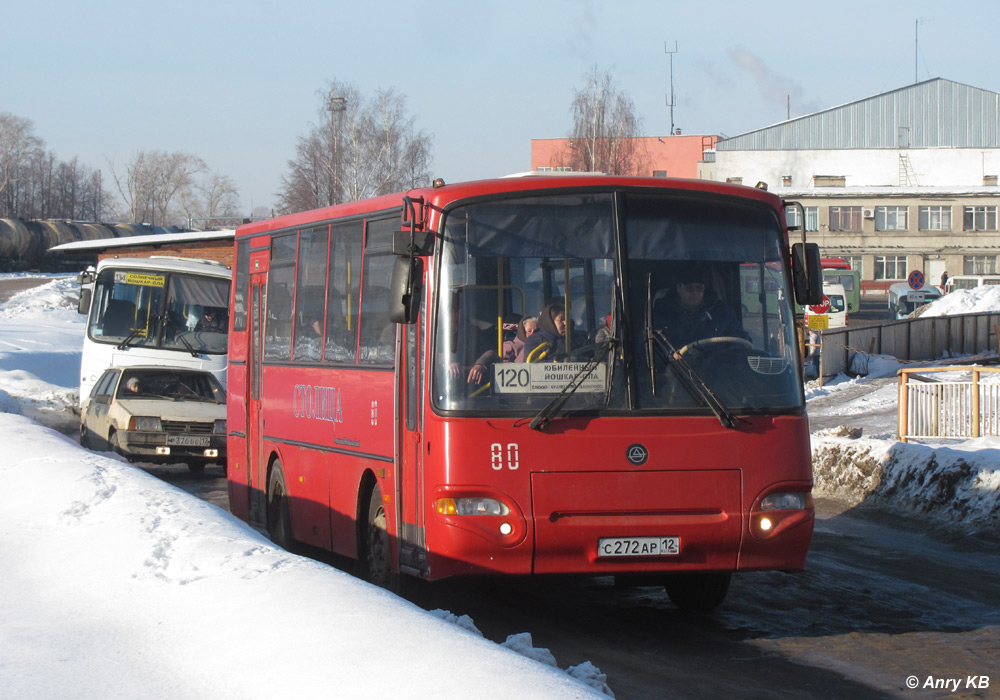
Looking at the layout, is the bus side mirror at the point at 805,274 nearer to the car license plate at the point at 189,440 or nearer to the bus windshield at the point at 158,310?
the car license plate at the point at 189,440

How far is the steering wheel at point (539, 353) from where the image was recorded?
7613mm

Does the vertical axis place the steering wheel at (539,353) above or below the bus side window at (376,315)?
below

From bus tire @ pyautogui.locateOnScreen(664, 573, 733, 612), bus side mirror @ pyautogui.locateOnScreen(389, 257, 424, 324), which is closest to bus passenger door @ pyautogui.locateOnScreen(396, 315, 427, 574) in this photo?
bus side mirror @ pyautogui.locateOnScreen(389, 257, 424, 324)

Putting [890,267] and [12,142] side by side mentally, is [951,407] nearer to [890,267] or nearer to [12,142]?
[890,267]

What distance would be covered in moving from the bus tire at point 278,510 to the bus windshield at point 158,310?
9811 millimetres

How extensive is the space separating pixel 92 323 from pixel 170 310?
57.8 inches

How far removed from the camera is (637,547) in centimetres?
755

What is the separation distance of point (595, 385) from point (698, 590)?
2.10m

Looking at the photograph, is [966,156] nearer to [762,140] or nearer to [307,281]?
[762,140]

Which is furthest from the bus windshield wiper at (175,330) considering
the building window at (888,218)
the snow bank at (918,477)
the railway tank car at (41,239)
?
the building window at (888,218)

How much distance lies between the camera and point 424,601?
9234 mm

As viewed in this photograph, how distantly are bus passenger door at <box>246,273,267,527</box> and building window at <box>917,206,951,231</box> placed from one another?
7276cm

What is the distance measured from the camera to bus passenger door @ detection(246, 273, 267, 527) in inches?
477

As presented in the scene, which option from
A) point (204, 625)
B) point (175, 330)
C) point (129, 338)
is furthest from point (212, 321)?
point (204, 625)
